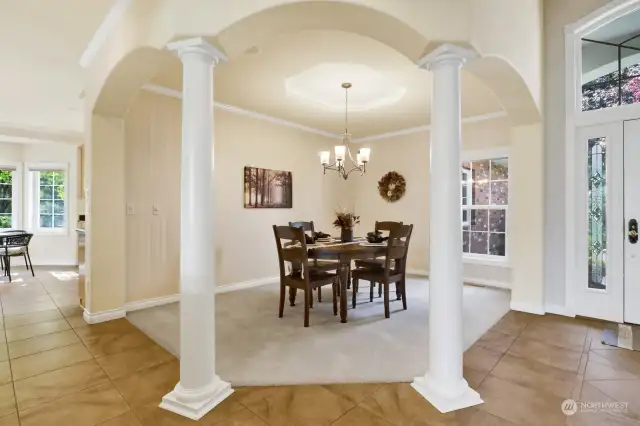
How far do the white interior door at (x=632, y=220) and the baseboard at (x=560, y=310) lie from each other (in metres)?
0.41

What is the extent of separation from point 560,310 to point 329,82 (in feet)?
11.2

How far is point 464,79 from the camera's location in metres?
3.49

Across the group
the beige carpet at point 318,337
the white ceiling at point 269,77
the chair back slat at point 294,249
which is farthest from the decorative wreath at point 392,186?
the chair back slat at point 294,249

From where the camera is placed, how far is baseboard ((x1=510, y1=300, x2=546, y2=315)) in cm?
345

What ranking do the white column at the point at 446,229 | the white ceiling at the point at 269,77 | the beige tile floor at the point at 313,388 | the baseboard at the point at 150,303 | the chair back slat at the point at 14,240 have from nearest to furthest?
the beige tile floor at the point at 313,388 → the white column at the point at 446,229 → the white ceiling at the point at 269,77 → the baseboard at the point at 150,303 → the chair back slat at the point at 14,240

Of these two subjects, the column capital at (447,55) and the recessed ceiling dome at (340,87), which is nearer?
the column capital at (447,55)

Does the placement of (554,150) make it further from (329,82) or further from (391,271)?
(329,82)

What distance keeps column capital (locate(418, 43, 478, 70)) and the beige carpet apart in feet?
6.58

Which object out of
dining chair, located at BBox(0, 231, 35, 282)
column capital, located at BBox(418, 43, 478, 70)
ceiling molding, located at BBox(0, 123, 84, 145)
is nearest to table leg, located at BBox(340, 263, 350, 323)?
column capital, located at BBox(418, 43, 478, 70)

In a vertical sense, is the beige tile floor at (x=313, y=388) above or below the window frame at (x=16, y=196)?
below

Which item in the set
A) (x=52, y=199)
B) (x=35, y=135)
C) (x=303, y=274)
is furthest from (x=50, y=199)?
(x=303, y=274)

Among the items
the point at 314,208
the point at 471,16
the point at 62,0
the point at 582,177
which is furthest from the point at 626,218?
the point at 62,0

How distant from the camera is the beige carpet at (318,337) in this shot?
2232 millimetres

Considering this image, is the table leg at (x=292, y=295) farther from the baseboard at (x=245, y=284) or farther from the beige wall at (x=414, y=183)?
the beige wall at (x=414, y=183)
